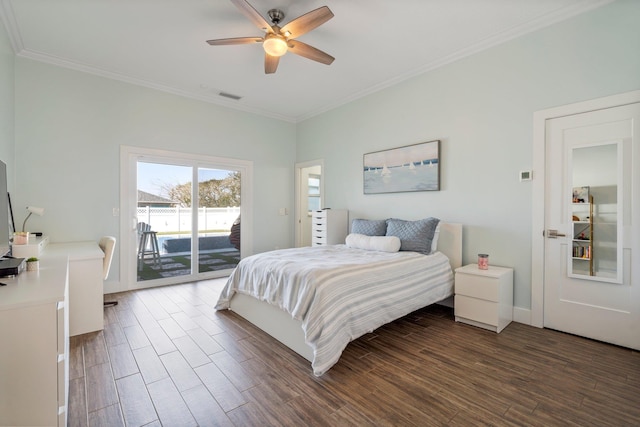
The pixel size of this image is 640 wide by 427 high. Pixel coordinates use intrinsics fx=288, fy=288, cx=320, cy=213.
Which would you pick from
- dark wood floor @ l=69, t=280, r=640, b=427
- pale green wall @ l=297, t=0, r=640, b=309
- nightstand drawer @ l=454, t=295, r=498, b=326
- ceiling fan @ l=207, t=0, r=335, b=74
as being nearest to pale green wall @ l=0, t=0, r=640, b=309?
pale green wall @ l=297, t=0, r=640, b=309

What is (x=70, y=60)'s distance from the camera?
11.5 feet

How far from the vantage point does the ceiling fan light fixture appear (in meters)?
2.53

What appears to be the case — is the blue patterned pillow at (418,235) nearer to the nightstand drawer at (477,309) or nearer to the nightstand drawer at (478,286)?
the nightstand drawer at (478,286)

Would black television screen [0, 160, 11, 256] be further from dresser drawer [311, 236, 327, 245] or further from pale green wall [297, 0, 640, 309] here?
pale green wall [297, 0, 640, 309]

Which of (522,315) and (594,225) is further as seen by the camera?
(522,315)

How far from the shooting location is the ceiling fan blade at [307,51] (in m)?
2.67

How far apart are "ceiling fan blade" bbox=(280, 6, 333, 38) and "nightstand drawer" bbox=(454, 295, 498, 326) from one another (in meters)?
2.82

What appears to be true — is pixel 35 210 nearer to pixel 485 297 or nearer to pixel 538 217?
pixel 485 297

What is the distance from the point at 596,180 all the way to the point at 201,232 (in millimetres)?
4860

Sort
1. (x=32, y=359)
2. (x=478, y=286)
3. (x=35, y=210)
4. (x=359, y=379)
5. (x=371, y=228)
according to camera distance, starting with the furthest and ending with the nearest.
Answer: (x=371, y=228)
(x=35, y=210)
(x=478, y=286)
(x=359, y=379)
(x=32, y=359)

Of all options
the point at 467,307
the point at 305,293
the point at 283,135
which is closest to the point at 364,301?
the point at 305,293

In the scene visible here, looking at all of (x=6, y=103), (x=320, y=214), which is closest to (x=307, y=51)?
(x=320, y=214)

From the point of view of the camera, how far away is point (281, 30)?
249cm

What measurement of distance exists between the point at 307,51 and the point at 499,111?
6.89ft
